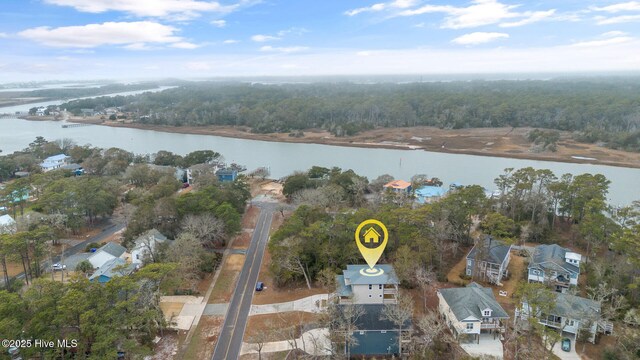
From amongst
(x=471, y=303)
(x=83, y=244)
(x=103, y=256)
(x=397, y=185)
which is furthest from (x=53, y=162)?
(x=471, y=303)

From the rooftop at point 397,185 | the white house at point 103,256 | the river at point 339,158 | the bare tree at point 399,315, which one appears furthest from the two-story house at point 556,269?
the white house at point 103,256

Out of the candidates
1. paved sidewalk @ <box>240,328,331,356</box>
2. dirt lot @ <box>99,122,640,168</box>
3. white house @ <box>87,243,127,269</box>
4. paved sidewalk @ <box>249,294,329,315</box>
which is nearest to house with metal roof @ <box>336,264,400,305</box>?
paved sidewalk @ <box>249,294,329,315</box>

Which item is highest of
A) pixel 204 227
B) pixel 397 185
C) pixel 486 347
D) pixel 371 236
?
pixel 371 236

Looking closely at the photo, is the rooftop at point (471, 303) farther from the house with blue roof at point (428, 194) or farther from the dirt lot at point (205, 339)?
the house with blue roof at point (428, 194)

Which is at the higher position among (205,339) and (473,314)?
(473,314)

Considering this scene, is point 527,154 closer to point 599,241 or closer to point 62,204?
point 599,241

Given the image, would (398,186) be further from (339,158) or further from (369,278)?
(339,158)
